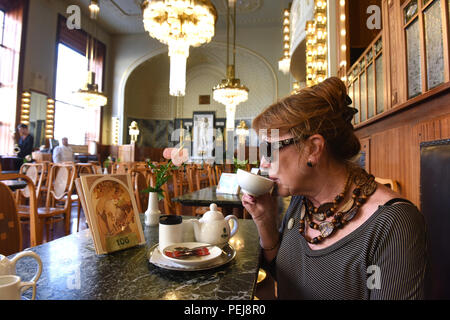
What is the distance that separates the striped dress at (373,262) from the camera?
63cm

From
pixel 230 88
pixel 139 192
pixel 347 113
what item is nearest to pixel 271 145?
pixel 347 113

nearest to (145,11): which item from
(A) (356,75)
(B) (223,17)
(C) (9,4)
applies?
(A) (356,75)

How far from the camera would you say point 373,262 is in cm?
69

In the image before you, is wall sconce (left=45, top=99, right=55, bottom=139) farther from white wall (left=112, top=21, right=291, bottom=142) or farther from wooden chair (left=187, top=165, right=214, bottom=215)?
wooden chair (left=187, top=165, right=214, bottom=215)

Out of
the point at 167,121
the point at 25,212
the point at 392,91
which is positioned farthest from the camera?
the point at 167,121

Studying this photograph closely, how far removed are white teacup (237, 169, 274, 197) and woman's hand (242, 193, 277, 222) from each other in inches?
3.9

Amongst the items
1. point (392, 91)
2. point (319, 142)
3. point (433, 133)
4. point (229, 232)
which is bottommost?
point (229, 232)

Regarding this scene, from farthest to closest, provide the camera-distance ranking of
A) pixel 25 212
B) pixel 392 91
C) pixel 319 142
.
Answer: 1. pixel 25 212
2. pixel 392 91
3. pixel 319 142

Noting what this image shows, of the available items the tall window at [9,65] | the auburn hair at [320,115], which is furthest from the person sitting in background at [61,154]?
the auburn hair at [320,115]

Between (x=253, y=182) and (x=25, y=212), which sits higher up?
(x=253, y=182)

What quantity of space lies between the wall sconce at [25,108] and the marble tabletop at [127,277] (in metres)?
8.64

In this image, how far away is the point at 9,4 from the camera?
7.75 m
